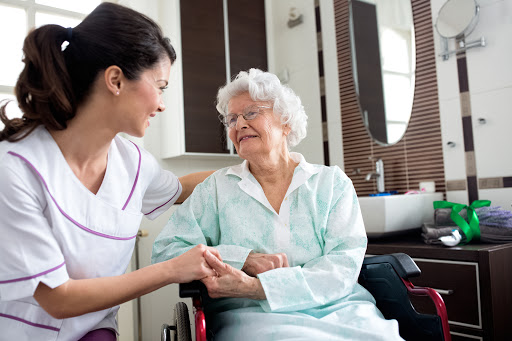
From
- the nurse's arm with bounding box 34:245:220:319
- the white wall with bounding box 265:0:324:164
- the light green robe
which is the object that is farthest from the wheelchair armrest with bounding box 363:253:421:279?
the white wall with bounding box 265:0:324:164

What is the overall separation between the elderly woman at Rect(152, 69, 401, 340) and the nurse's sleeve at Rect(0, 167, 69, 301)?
1.41 feet

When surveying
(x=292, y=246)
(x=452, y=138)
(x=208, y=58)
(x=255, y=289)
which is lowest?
(x=255, y=289)

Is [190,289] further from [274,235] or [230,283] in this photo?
[274,235]

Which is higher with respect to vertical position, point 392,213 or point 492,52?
point 492,52

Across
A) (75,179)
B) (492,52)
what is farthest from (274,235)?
(492,52)

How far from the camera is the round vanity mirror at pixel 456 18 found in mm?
2207

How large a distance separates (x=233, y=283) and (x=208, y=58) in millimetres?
2217

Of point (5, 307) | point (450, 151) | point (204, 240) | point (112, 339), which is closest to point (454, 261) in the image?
point (450, 151)

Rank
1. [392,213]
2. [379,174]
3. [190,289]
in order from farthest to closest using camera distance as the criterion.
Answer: [379,174] < [392,213] < [190,289]

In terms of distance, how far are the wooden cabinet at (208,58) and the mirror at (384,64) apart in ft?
2.97

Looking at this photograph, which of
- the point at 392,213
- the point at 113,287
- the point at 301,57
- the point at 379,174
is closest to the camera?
the point at 113,287

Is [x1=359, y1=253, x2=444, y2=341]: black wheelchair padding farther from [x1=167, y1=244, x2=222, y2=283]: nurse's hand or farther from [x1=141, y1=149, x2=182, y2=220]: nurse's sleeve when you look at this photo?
[x1=141, y1=149, x2=182, y2=220]: nurse's sleeve

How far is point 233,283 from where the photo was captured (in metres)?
1.31

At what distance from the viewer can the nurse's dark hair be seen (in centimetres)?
114
